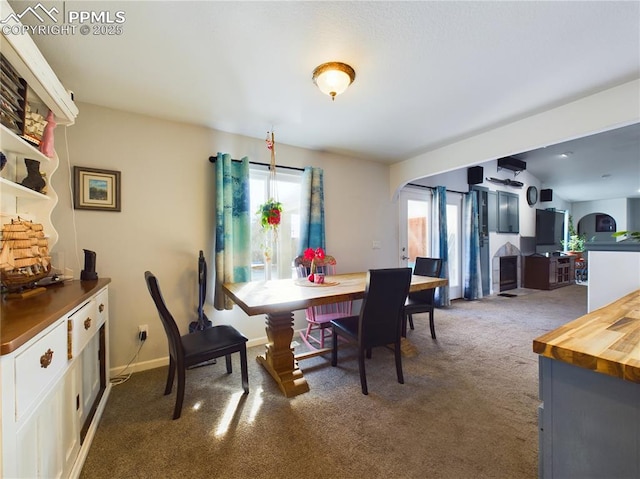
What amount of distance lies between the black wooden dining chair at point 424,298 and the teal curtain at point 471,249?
6.58ft

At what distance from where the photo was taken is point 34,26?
143 cm

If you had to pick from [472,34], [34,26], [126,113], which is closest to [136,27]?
[34,26]

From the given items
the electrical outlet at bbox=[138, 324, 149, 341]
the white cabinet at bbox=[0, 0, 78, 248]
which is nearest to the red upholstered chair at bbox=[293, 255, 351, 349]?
the electrical outlet at bbox=[138, 324, 149, 341]

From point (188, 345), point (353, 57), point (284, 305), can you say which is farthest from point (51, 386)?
point (353, 57)

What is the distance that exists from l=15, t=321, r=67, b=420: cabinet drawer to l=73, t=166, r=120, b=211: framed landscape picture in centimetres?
147

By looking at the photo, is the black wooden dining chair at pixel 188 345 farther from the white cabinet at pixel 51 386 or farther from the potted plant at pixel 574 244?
the potted plant at pixel 574 244

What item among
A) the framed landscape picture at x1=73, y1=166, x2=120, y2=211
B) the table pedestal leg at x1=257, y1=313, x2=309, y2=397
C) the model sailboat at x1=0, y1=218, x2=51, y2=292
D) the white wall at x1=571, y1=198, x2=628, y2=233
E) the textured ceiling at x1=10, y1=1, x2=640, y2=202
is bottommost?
the table pedestal leg at x1=257, y1=313, x2=309, y2=397

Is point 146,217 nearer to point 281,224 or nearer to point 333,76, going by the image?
point 281,224

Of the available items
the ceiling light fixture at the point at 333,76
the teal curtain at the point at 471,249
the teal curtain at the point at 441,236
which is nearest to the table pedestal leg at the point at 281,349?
the ceiling light fixture at the point at 333,76

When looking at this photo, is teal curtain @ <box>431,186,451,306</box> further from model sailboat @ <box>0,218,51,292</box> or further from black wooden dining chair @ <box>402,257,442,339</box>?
model sailboat @ <box>0,218,51,292</box>

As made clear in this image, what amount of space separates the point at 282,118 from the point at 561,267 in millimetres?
7479

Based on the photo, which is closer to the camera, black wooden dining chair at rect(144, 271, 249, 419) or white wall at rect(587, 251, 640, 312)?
black wooden dining chair at rect(144, 271, 249, 419)

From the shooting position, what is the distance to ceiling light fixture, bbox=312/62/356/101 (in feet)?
5.66

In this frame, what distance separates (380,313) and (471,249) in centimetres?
363
